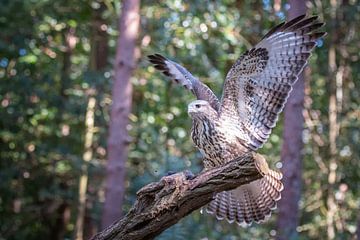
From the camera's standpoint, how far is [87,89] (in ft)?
31.3

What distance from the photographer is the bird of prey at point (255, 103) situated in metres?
4.13

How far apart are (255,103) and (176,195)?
1070 millimetres

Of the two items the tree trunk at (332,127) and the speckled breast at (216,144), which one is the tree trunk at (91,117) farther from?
the speckled breast at (216,144)

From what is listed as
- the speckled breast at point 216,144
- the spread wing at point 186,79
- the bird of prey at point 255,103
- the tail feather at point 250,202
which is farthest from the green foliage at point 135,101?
the speckled breast at point 216,144

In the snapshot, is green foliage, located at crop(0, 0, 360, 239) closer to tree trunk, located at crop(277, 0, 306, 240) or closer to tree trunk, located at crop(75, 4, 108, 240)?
tree trunk, located at crop(75, 4, 108, 240)

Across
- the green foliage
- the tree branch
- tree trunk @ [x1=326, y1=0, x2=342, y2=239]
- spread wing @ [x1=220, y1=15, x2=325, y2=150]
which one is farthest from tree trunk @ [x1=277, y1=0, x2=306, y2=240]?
the tree branch

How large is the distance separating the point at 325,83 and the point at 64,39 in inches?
159

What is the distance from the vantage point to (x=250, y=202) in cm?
472

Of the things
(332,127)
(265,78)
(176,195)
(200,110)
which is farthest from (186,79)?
(332,127)

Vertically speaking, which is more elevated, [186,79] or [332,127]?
[186,79]

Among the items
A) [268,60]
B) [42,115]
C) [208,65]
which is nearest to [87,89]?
[42,115]

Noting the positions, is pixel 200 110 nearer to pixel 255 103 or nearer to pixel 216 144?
pixel 216 144

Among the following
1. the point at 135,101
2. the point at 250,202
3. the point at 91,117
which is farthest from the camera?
the point at 135,101

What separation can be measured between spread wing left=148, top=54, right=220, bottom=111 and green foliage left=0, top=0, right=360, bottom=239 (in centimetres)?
331
